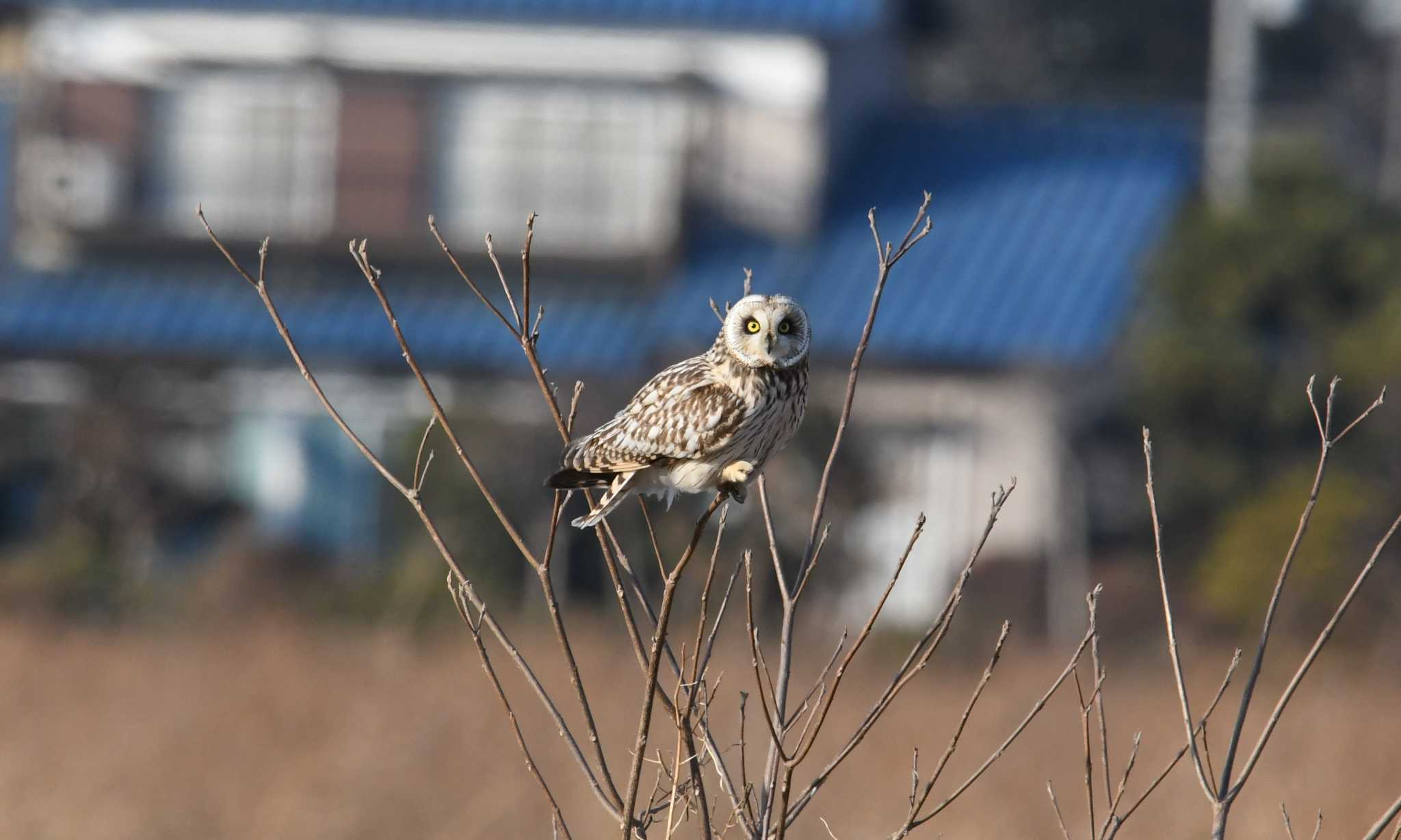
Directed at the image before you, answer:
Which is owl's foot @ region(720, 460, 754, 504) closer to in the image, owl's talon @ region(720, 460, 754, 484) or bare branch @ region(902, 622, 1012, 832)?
owl's talon @ region(720, 460, 754, 484)

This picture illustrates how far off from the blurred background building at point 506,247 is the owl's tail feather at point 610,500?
1043 cm

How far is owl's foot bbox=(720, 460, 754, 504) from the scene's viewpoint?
9.32 feet

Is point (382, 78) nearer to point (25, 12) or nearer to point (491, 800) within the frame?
point (25, 12)

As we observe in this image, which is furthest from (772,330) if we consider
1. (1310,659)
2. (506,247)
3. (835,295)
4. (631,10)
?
(631,10)

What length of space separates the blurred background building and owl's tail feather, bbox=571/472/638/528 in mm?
10429

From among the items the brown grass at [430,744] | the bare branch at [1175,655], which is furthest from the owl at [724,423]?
the brown grass at [430,744]

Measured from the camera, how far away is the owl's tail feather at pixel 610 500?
2613mm

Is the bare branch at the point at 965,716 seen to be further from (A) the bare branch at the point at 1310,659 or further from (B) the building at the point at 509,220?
(B) the building at the point at 509,220

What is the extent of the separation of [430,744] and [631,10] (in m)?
7.93

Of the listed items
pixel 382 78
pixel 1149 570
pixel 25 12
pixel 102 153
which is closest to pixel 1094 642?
pixel 1149 570

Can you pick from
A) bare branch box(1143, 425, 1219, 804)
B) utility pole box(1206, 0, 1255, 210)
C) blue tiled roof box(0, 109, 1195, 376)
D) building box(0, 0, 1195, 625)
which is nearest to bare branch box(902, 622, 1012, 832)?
bare branch box(1143, 425, 1219, 804)

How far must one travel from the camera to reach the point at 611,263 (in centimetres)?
1505

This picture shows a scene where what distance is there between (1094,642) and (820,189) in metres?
13.4

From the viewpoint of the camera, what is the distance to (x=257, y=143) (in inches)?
616
